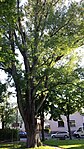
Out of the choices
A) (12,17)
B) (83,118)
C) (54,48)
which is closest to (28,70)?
(54,48)

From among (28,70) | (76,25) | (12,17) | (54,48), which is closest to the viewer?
(12,17)

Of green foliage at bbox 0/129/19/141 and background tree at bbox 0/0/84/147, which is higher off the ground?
background tree at bbox 0/0/84/147

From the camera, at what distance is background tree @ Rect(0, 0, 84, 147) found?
875 inches

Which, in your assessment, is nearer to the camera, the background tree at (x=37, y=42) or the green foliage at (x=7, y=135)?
the background tree at (x=37, y=42)

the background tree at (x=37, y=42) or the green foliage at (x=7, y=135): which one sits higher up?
the background tree at (x=37, y=42)

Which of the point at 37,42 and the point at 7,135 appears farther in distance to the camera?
the point at 7,135

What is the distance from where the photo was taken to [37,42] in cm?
2234

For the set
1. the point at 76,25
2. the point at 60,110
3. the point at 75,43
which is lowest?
the point at 60,110

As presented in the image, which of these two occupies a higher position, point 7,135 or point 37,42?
point 37,42

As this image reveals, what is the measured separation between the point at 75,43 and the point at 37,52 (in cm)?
303

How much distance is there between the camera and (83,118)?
2869 inches

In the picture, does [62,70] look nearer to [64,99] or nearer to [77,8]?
[77,8]

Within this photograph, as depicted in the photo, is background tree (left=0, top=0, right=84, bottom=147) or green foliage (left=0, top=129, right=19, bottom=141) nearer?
background tree (left=0, top=0, right=84, bottom=147)

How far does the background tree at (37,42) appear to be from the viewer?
22234 mm
